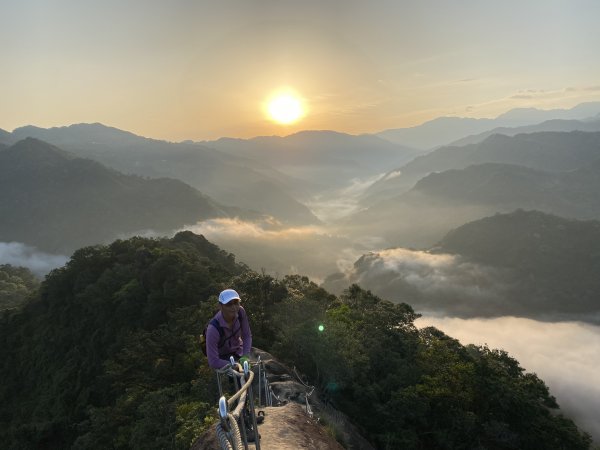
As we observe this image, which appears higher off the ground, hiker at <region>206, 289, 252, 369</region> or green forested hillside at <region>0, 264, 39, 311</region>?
green forested hillside at <region>0, 264, 39, 311</region>

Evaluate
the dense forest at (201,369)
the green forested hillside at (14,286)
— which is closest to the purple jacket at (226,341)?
the dense forest at (201,369)

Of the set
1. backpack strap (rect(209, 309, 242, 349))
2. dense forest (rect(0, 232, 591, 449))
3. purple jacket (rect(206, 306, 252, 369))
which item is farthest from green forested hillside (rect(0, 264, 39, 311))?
backpack strap (rect(209, 309, 242, 349))

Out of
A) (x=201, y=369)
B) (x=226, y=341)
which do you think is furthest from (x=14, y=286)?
(x=226, y=341)

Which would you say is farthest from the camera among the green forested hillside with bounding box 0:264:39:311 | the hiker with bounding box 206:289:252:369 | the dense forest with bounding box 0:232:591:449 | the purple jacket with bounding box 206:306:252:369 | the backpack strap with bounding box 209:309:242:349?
the green forested hillside with bounding box 0:264:39:311

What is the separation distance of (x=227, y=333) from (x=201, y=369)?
17778mm

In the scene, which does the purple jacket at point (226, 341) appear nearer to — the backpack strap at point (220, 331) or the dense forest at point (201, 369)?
the backpack strap at point (220, 331)

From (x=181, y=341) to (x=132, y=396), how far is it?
7.05m

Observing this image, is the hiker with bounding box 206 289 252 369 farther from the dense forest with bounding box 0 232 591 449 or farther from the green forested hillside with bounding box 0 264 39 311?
the green forested hillside with bounding box 0 264 39 311

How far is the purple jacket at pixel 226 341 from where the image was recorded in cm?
756

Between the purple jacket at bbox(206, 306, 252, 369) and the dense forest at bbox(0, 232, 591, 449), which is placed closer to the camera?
the purple jacket at bbox(206, 306, 252, 369)

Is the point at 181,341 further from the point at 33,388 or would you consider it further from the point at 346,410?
the point at 33,388

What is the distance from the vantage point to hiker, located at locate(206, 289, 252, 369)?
7.43 metres

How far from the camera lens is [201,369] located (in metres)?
23.8

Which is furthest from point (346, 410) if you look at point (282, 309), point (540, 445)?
point (540, 445)
